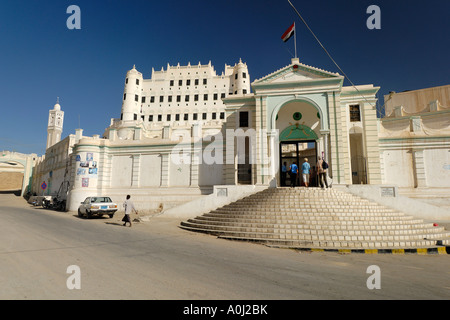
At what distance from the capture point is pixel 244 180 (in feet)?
61.9

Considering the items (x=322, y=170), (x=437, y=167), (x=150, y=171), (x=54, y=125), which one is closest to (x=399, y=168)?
(x=437, y=167)

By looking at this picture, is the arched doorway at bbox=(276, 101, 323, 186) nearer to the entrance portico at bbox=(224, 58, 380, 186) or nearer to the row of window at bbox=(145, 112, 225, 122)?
the entrance portico at bbox=(224, 58, 380, 186)

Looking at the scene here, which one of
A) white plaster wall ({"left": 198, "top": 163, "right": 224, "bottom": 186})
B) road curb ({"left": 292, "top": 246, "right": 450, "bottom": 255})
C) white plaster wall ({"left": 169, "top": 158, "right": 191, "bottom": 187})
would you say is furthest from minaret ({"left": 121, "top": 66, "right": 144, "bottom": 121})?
road curb ({"left": 292, "top": 246, "right": 450, "bottom": 255})

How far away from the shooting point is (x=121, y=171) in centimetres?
2188

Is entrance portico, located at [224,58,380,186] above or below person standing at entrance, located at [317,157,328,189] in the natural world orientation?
above

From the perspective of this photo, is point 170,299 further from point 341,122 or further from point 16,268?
point 341,122

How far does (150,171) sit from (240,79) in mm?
37714

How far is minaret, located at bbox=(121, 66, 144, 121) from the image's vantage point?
52094 mm

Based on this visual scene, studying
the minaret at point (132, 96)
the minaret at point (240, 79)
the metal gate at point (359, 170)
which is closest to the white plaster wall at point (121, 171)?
the metal gate at point (359, 170)

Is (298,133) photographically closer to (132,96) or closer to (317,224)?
(317,224)

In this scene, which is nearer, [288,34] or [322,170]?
[322,170]

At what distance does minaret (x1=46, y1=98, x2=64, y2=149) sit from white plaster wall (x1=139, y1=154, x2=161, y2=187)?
53546 mm

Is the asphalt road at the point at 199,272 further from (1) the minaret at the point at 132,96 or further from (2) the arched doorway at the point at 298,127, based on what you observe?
(1) the minaret at the point at 132,96
